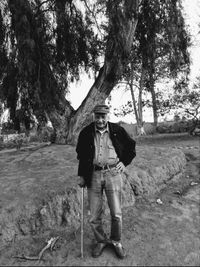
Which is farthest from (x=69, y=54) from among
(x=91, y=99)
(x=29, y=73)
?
(x=29, y=73)

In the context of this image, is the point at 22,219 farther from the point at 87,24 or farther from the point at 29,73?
the point at 87,24

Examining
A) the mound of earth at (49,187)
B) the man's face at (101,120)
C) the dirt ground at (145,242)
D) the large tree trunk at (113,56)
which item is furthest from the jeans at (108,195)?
the large tree trunk at (113,56)

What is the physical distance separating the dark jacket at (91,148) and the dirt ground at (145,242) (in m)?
1.08

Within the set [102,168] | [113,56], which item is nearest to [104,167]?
[102,168]

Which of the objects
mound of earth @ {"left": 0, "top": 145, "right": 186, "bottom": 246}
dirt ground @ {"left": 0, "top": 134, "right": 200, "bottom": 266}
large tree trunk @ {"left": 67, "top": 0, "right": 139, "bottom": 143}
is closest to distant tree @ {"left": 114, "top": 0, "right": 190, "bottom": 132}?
large tree trunk @ {"left": 67, "top": 0, "right": 139, "bottom": 143}

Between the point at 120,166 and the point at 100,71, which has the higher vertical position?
the point at 100,71

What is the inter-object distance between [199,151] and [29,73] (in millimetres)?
7371

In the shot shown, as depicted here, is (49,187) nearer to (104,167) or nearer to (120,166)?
(104,167)

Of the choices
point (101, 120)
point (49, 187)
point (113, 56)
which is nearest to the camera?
point (101, 120)

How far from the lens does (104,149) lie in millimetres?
3398

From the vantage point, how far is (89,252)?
3553 mm

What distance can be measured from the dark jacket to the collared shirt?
0.05 metres

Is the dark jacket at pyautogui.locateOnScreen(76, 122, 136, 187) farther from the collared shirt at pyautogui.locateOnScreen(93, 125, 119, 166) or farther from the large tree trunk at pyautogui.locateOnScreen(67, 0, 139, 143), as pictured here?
the large tree trunk at pyautogui.locateOnScreen(67, 0, 139, 143)

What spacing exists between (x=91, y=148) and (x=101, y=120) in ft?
1.40
